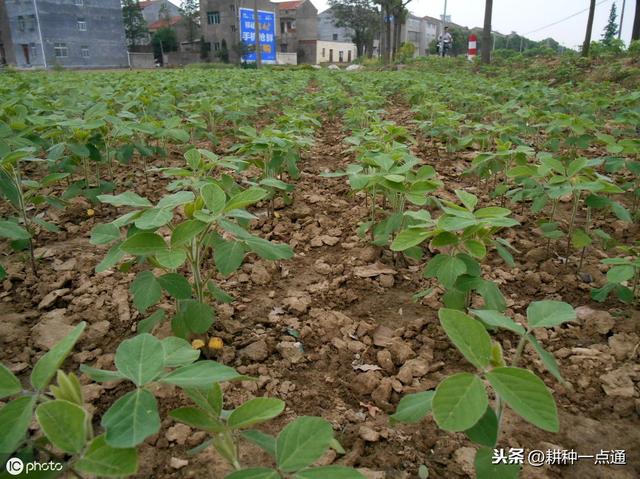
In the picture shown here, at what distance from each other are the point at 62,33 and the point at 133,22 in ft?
34.6

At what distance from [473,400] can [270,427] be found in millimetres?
751

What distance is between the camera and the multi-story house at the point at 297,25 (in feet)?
167

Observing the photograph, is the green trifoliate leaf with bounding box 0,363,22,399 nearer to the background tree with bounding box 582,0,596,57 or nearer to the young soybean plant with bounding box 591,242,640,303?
the young soybean plant with bounding box 591,242,640,303

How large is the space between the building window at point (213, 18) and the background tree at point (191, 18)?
1.60 meters

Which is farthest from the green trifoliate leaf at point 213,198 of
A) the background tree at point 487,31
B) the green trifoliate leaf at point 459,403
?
Result: the background tree at point 487,31

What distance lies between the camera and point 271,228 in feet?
9.08

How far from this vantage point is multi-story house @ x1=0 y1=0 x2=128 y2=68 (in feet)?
105

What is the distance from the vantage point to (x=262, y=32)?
43.3 metres

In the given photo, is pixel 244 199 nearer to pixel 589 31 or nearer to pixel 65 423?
pixel 65 423

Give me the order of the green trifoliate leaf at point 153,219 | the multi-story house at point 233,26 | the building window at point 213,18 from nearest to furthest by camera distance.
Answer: the green trifoliate leaf at point 153,219 → the multi-story house at point 233,26 → the building window at point 213,18

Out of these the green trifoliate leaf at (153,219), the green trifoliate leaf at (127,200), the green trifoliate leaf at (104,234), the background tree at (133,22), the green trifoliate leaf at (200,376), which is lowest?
the green trifoliate leaf at (200,376)

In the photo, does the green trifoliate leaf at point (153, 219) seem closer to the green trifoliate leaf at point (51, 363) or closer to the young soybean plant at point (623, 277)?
the green trifoliate leaf at point (51, 363)

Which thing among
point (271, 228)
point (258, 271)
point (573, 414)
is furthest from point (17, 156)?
point (573, 414)

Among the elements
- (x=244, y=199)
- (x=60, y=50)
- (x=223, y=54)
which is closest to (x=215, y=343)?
(x=244, y=199)
